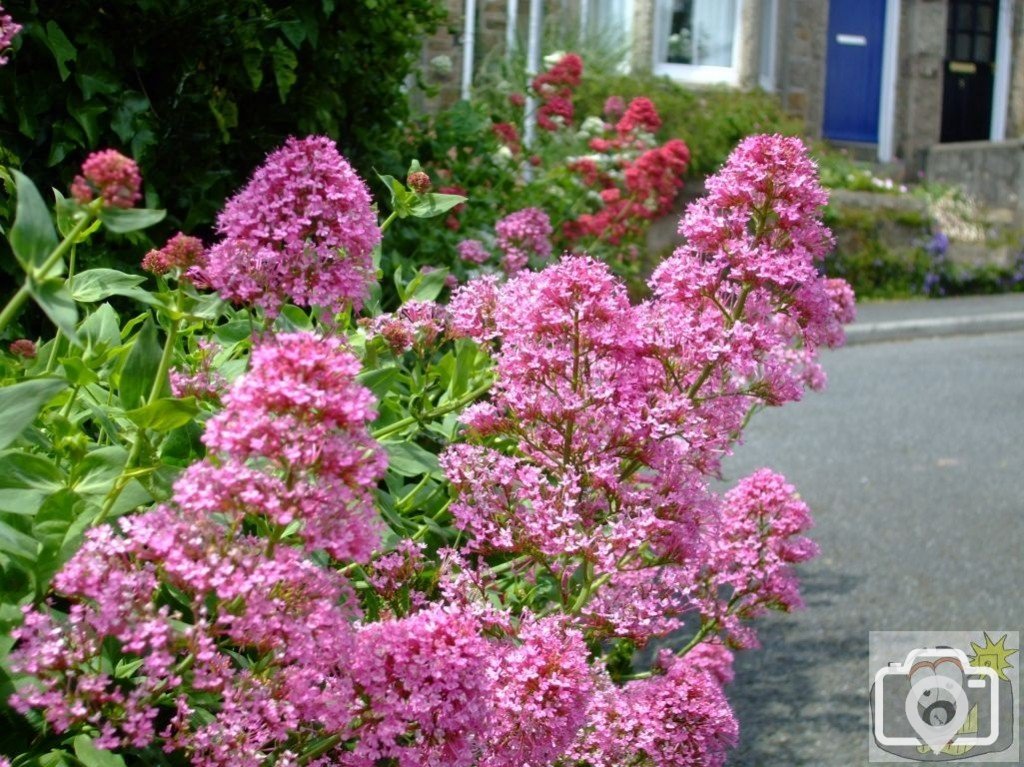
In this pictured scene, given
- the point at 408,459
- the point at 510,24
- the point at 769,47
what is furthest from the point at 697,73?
the point at 408,459

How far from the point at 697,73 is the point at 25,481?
48.2 ft

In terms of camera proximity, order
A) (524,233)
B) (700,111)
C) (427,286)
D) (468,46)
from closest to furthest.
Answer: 1. (427,286)
2. (524,233)
3. (468,46)
4. (700,111)

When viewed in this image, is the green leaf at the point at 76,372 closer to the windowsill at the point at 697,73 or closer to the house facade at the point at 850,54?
the house facade at the point at 850,54

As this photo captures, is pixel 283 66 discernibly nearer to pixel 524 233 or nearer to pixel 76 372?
pixel 524 233

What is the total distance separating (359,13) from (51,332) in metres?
1.25

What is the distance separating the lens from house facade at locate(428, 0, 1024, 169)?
15.5 m

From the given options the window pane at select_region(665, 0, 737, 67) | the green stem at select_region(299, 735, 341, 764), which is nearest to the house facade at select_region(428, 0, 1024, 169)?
the window pane at select_region(665, 0, 737, 67)

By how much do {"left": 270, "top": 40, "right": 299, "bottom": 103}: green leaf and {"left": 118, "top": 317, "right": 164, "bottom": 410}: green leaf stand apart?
1978 mm

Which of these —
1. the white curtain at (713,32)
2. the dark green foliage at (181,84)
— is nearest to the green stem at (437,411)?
the dark green foliage at (181,84)

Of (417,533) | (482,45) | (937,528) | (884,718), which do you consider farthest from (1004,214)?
(417,533)

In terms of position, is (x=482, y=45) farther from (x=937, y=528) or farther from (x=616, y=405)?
(x=616, y=405)

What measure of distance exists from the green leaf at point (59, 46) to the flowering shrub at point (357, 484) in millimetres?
1175

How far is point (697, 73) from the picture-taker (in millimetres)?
15828
